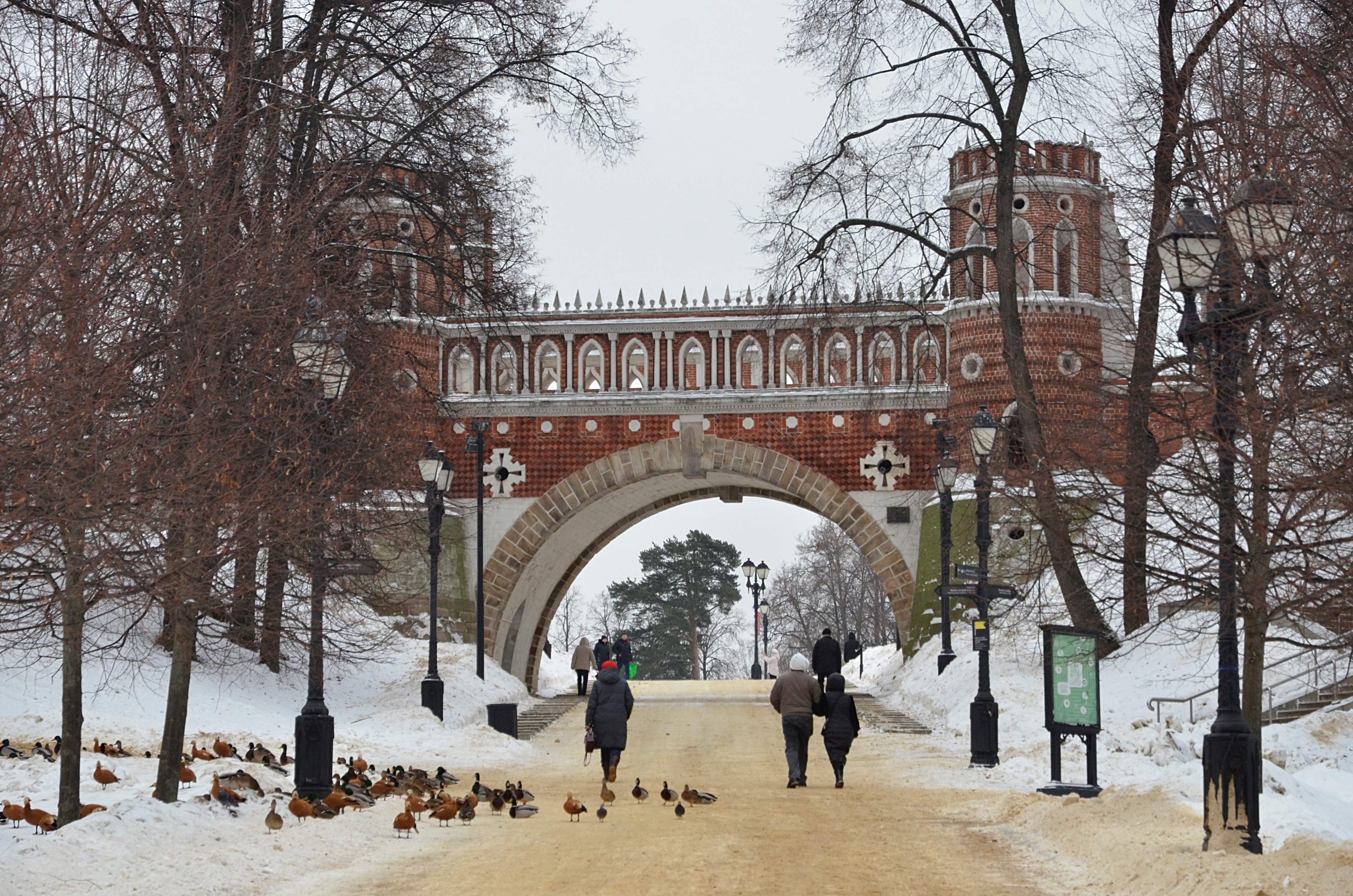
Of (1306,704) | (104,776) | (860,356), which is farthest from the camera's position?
(860,356)

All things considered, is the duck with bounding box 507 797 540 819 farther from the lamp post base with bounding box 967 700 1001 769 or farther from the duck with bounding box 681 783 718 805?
the lamp post base with bounding box 967 700 1001 769

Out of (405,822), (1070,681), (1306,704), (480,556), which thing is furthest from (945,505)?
(405,822)

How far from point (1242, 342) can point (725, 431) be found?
2141 cm

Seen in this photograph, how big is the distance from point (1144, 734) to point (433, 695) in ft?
29.0

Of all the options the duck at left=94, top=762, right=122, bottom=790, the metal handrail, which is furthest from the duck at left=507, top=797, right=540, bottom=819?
the metal handrail

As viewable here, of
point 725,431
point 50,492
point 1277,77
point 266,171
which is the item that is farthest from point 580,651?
point 50,492

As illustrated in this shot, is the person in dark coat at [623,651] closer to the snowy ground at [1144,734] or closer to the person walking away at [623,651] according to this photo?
the person walking away at [623,651]

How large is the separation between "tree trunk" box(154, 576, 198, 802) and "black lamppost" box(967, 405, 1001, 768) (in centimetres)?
794

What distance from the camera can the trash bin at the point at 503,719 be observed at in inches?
854

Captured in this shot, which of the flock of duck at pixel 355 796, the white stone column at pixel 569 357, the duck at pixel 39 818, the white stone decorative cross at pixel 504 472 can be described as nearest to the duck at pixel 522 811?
the flock of duck at pixel 355 796

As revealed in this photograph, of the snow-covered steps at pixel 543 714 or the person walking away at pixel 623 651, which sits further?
the person walking away at pixel 623 651

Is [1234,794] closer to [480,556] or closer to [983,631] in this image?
[983,631]

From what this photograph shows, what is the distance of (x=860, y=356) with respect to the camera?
3192 centimetres

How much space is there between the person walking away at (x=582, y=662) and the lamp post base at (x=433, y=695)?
31.3 feet
